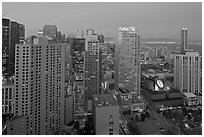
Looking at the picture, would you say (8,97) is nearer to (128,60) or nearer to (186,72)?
(128,60)

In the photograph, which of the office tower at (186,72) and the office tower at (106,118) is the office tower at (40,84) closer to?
the office tower at (106,118)

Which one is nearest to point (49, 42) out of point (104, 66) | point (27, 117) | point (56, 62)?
point (56, 62)

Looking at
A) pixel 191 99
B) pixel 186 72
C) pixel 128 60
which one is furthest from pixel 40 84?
pixel 186 72

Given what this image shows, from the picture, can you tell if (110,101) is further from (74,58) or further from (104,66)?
(104,66)

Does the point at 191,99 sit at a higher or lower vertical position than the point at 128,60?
lower

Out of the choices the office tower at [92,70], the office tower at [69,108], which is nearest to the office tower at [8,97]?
the office tower at [69,108]

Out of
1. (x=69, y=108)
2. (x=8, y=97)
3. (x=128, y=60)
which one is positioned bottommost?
(x=69, y=108)

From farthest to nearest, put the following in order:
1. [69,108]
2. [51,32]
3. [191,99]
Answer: [191,99], [69,108], [51,32]

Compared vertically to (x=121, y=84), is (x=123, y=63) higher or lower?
higher
